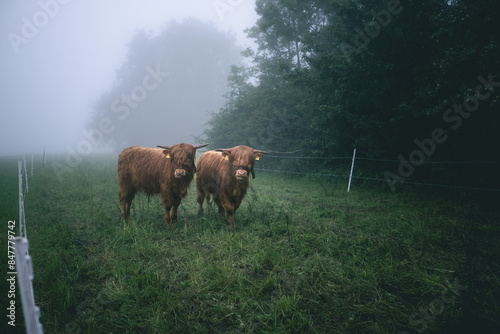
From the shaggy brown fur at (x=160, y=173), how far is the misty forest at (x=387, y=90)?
5683 millimetres

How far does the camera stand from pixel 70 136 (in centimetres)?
8769

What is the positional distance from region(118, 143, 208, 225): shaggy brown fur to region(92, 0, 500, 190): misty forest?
5.68m

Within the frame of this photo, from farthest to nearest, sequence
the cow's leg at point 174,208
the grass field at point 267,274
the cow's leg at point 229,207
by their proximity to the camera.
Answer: the cow's leg at point 174,208
the cow's leg at point 229,207
the grass field at point 267,274

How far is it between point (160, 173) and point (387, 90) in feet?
26.0

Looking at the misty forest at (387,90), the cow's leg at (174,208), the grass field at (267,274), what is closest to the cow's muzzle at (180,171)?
the cow's leg at (174,208)

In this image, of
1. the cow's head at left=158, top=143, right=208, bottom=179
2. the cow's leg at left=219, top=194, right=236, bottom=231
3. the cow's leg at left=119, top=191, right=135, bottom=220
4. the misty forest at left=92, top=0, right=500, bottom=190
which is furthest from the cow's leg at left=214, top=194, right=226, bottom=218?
the misty forest at left=92, top=0, right=500, bottom=190

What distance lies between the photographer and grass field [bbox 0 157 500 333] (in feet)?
6.72

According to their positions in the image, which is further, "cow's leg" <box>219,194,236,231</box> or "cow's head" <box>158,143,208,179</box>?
"cow's leg" <box>219,194,236,231</box>

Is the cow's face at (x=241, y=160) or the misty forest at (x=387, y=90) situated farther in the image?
the misty forest at (x=387, y=90)

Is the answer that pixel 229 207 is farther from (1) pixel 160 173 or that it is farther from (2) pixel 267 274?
(2) pixel 267 274

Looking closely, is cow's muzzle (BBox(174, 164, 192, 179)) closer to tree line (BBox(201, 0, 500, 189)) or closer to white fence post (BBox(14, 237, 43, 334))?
white fence post (BBox(14, 237, 43, 334))

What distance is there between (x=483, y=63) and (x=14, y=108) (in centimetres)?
12161

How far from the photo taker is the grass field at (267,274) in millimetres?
2047

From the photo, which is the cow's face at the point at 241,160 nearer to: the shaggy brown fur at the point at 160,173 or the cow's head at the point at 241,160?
the cow's head at the point at 241,160
